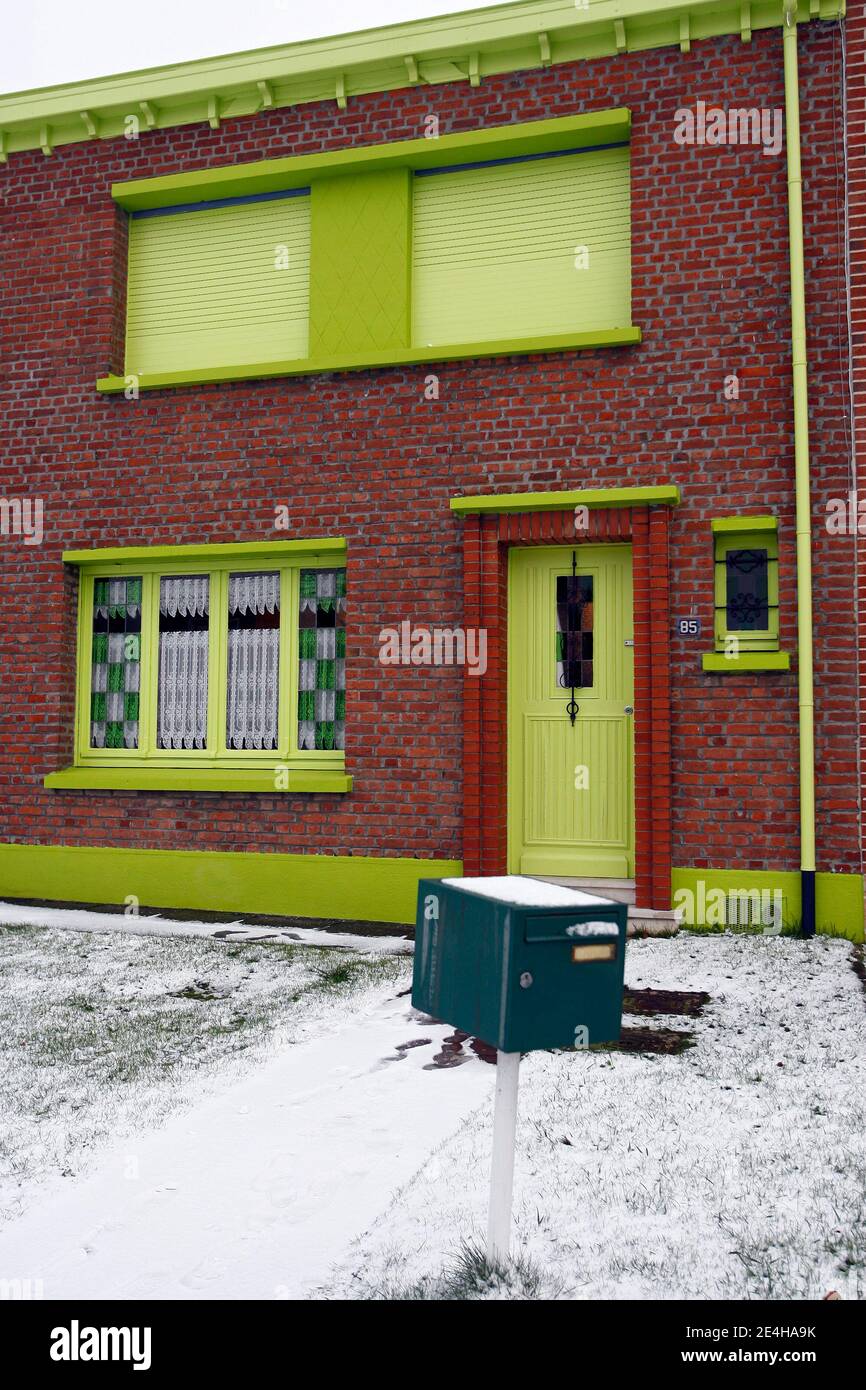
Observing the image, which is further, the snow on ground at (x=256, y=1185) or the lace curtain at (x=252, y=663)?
the lace curtain at (x=252, y=663)

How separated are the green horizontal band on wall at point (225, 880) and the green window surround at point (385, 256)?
4118mm

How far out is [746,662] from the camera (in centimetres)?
851

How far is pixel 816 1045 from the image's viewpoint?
5.54m

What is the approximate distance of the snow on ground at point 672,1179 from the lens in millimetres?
3191

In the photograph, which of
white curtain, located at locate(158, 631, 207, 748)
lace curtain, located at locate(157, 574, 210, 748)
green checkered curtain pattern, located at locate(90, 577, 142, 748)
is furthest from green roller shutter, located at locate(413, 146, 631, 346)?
green checkered curtain pattern, located at locate(90, 577, 142, 748)

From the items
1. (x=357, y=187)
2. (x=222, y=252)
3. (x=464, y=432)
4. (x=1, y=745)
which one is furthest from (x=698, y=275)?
(x=1, y=745)

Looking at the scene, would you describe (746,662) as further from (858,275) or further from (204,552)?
(204,552)

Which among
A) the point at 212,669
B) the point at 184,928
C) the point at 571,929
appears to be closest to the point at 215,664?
the point at 212,669

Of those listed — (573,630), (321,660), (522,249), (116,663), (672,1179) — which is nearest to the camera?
(672,1179)

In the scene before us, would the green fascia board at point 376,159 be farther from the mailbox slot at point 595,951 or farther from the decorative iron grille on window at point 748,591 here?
the mailbox slot at point 595,951

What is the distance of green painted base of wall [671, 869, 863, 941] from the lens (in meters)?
8.22

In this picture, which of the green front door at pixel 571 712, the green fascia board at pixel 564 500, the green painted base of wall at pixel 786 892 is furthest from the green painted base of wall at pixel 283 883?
the green fascia board at pixel 564 500

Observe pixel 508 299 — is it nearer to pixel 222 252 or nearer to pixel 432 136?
pixel 432 136

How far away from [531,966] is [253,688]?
23.8 feet
